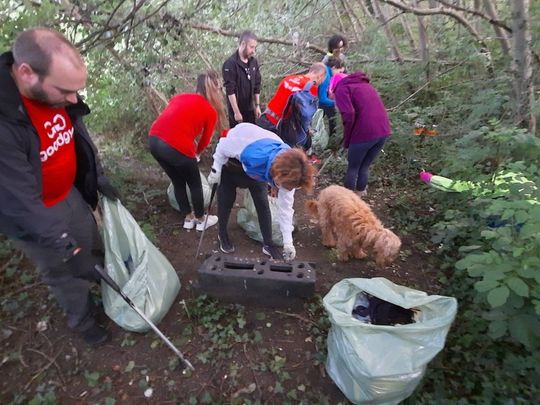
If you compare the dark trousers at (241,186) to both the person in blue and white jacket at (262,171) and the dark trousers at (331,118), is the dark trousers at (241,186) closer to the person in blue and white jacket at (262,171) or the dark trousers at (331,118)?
the person in blue and white jacket at (262,171)

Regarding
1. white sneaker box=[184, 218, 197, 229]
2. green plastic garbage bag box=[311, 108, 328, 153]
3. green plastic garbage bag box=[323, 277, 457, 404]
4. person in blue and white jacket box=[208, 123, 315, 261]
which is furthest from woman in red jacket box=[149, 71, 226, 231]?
green plastic garbage bag box=[311, 108, 328, 153]

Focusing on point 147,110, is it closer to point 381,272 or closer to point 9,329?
point 9,329

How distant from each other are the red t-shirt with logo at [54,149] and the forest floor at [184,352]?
1168mm

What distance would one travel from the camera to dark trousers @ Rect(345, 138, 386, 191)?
3719 millimetres

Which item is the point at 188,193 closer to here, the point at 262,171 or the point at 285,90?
the point at 262,171

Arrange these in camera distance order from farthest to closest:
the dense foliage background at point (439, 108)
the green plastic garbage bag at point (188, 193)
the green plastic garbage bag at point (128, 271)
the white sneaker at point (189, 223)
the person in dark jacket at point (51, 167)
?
the green plastic garbage bag at point (188, 193), the white sneaker at point (189, 223), the green plastic garbage bag at point (128, 271), the dense foliage background at point (439, 108), the person in dark jacket at point (51, 167)

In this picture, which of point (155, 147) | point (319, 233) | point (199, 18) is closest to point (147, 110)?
point (199, 18)

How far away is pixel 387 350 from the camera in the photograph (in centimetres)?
179

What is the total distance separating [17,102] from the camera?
1573mm

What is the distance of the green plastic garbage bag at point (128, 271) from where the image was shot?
2.32 m

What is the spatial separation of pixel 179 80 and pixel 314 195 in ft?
9.01

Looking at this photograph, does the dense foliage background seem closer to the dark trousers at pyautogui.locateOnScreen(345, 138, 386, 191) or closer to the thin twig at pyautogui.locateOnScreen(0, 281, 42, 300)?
the dark trousers at pyautogui.locateOnScreen(345, 138, 386, 191)

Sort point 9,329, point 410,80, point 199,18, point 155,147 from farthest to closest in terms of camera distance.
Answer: point 410,80 < point 199,18 < point 155,147 < point 9,329

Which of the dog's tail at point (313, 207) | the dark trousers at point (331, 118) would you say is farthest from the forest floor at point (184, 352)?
the dark trousers at point (331, 118)
